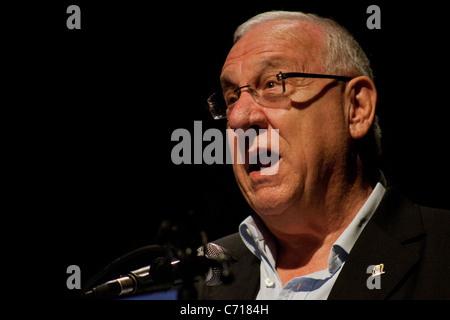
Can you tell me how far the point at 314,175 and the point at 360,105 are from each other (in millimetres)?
452

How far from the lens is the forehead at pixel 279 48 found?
197 centimetres

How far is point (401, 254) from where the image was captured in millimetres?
1658

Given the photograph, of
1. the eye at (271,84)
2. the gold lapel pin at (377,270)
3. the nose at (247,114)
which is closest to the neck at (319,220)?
the gold lapel pin at (377,270)

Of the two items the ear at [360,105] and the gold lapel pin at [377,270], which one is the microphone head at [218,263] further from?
the ear at [360,105]

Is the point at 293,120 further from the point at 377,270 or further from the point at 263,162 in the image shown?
the point at 377,270

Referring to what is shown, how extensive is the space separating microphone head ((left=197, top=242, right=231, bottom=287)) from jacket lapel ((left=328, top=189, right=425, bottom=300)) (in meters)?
0.53

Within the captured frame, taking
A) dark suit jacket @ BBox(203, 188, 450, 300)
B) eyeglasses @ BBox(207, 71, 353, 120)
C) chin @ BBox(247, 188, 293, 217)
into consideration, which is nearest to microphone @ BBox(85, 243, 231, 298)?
dark suit jacket @ BBox(203, 188, 450, 300)

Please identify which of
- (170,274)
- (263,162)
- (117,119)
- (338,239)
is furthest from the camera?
(117,119)

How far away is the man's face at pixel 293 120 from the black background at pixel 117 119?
0.43m

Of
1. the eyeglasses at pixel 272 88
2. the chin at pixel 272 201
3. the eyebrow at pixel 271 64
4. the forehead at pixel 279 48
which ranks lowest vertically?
the chin at pixel 272 201

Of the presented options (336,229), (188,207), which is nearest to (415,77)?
(336,229)

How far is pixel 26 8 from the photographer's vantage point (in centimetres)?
242

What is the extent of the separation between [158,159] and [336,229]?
1197 mm

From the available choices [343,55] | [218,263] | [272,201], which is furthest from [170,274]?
[343,55]
